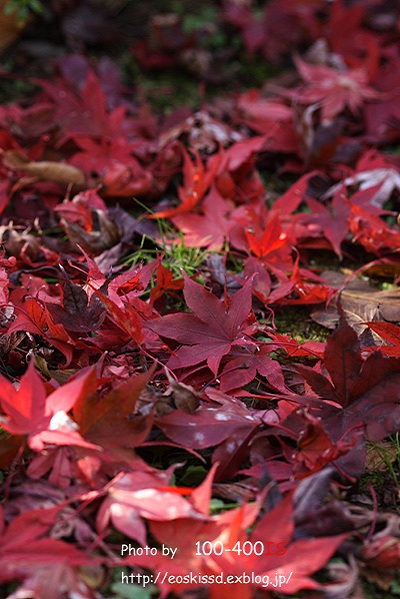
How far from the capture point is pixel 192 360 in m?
0.96

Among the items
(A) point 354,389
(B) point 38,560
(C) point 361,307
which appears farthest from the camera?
(C) point 361,307

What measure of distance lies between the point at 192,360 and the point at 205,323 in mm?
69

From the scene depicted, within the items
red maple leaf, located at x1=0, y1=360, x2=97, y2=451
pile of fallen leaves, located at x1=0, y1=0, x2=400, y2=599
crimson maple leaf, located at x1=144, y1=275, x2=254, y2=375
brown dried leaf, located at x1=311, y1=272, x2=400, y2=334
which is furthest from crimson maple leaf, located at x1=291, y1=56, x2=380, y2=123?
red maple leaf, located at x1=0, y1=360, x2=97, y2=451

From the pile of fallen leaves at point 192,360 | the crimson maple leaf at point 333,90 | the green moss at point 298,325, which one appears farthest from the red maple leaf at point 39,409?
the crimson maple leaf at point 333,90

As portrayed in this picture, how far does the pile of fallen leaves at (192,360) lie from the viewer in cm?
73

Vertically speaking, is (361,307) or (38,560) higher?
(38,560)

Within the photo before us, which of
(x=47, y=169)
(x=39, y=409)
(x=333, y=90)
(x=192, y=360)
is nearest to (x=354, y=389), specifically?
(x=192, y=360)

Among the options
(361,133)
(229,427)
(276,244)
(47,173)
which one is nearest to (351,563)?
(229,427)

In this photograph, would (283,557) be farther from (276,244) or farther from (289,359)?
(276,244)

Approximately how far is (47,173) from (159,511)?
3.21ft

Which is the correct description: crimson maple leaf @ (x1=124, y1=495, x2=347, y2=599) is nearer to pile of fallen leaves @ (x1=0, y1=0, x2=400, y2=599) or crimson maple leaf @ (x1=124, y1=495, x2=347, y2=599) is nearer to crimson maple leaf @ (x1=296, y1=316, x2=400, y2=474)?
pile of fallen leaves @ (x1=0, y1=0, x2=400, y2=599)

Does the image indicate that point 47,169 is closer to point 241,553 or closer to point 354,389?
point 354,389

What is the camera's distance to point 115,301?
969mm

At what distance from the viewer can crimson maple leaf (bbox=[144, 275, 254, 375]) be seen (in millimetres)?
976
